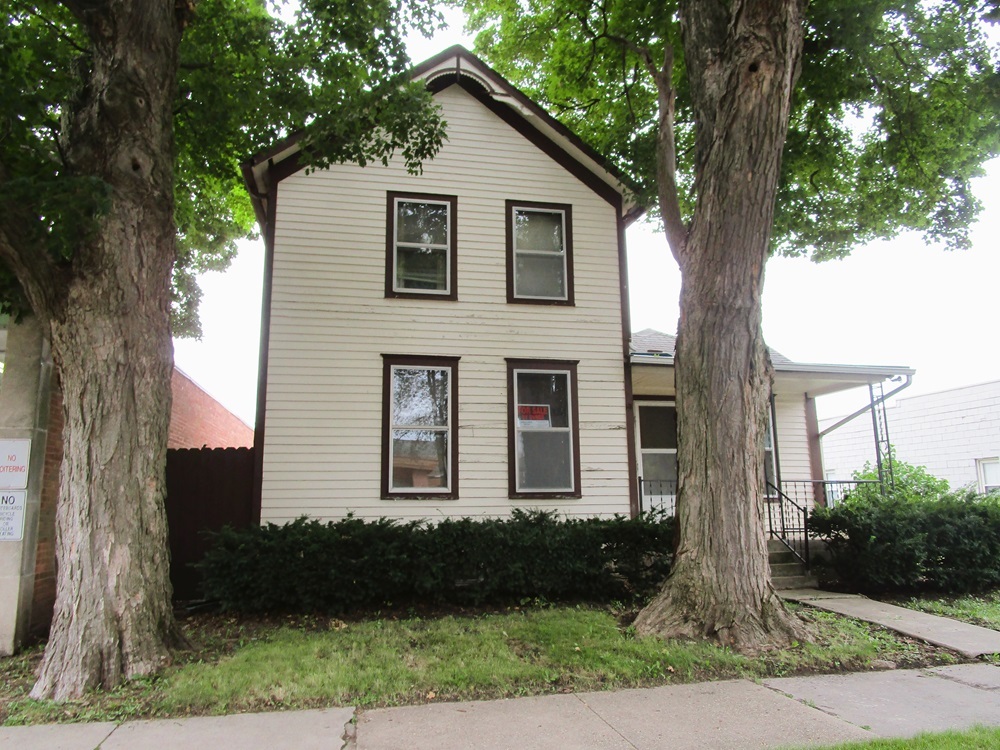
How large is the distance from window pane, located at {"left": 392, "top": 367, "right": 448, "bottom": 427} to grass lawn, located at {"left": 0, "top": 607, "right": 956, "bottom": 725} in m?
3.30

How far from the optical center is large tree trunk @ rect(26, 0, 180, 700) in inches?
207

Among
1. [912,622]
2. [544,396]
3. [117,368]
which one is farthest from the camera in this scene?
[544,396]

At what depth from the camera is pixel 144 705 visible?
4848 mm

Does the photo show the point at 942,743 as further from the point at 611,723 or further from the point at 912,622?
the point at 912,622

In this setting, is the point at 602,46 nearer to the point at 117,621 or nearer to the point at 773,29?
the point at 773,29

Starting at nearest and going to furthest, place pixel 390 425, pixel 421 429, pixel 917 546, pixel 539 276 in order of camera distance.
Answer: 1. pixel 917 546
2. pixel 390 425
3. pixel 421 429
4. pixel 539 276

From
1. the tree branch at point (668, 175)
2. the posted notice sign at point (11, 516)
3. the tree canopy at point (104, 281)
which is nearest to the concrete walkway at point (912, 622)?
the tree branch at point (668, 175)

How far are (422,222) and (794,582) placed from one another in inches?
311

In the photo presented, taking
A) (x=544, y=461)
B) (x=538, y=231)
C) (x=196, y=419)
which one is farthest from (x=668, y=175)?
(x=196, y=419)

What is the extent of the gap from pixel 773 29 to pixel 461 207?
5275 mm

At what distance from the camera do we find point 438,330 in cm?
1009

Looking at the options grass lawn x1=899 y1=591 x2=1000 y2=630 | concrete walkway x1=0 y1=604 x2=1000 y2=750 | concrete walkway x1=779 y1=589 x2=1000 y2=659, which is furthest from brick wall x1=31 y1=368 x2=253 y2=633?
grass lawn x1=899 y1=591 x2=1000 y2=630

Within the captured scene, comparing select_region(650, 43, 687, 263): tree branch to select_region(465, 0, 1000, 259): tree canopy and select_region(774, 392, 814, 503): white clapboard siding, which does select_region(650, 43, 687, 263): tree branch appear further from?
select_region(774, 392, 814, 503): white clapboard siding

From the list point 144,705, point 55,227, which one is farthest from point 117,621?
point 55,227
